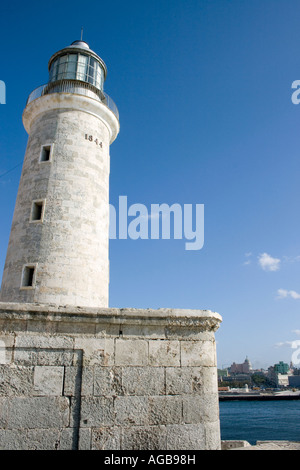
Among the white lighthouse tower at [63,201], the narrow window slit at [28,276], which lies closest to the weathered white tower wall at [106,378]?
the white lighthouse tower at [63,201]

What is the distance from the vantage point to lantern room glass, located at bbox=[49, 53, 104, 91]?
520 inches

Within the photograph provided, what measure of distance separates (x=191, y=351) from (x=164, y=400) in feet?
2.01

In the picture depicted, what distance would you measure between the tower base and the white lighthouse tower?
6083mm

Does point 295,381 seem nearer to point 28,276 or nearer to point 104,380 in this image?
point 28,276

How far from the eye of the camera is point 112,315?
3902mm

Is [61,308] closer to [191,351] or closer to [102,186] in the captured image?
[191,351]

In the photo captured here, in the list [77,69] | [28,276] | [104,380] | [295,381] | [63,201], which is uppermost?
[77,69]

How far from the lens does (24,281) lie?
32.6 feet

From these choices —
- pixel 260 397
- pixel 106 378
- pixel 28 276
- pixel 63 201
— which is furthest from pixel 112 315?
pixel 260 397

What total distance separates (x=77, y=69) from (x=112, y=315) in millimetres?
12141

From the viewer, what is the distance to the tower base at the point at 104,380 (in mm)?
3543

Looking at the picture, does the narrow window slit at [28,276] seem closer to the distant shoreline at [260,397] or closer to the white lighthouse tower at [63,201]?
the white lighthouse tower at [63,201]

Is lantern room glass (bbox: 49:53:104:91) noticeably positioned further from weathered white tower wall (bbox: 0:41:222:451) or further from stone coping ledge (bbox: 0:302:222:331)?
weathered white tower wall (bbox: 0:41:222:451)
